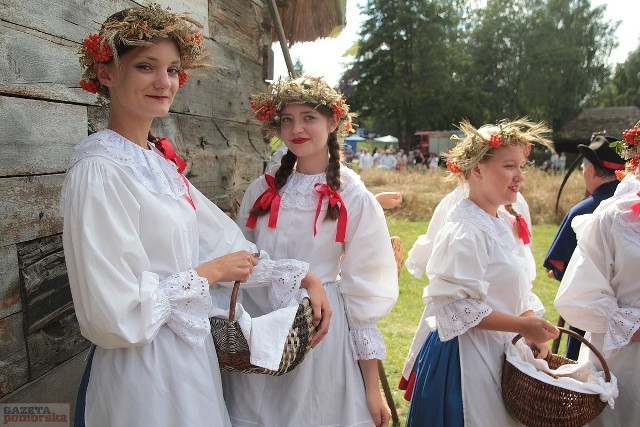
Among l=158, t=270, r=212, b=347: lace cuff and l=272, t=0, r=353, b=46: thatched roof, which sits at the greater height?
l=272, t=0, r=353, b=46: thatched roof

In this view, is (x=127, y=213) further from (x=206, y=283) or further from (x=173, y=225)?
(x=206, y=283)

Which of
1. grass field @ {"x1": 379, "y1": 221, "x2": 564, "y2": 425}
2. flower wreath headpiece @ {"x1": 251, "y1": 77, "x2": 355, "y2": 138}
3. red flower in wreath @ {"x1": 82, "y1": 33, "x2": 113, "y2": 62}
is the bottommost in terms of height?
grass field @ {"x1": 379, "y1": 221, "x2": 564, "y2": 425}

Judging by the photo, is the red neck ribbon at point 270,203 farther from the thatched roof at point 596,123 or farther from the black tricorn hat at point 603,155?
the thatched roof at point 596,123

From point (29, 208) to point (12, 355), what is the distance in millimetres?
493

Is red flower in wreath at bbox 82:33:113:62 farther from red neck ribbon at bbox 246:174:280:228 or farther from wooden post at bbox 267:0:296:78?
A: wooden post at bbox 267:0:296:78

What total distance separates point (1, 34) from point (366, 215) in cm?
143

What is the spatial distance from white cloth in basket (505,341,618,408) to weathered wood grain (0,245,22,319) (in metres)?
1.95

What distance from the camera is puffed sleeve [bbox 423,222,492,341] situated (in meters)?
2.28

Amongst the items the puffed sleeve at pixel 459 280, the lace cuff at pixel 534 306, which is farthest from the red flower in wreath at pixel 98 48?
the lace cuff at pixel 534 306

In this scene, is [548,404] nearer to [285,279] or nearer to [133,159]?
[285,279]

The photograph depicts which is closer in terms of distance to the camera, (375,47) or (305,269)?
(305,269)

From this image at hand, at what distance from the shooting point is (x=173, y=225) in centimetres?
162

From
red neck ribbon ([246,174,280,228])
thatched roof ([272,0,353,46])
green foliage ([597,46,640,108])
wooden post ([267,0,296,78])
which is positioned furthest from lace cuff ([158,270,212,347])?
green foliage ([597,46,640,108])

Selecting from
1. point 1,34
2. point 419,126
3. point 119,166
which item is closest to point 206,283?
point 119,166
